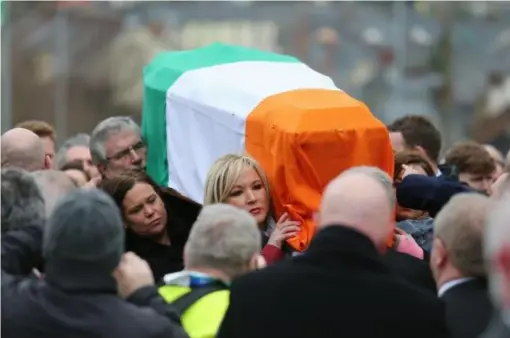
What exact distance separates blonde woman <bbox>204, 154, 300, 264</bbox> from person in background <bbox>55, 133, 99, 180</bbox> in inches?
91.3

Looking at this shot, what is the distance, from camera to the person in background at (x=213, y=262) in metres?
5.03

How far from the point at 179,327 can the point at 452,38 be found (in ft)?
33.8

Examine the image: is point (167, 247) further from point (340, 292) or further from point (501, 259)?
point (501, 259)

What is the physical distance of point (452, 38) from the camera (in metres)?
14.9

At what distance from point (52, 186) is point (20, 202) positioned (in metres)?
0.60

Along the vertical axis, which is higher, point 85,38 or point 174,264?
point 174,264

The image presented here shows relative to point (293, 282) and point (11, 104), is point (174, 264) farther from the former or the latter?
point (11, 104)

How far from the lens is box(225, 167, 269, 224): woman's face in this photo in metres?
6.24

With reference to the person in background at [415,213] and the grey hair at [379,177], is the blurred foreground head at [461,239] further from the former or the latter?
the person in background at [415,213]

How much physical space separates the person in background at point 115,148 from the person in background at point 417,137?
151 cm

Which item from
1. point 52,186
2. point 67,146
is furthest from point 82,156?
point 52,186

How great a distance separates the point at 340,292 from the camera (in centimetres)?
465

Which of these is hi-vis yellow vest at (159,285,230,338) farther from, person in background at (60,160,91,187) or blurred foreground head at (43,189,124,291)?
person in background at (60,160,91,187)

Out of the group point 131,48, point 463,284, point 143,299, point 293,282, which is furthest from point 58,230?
point 131,48
